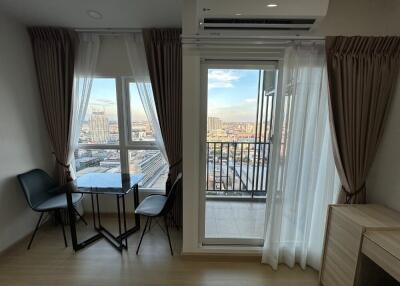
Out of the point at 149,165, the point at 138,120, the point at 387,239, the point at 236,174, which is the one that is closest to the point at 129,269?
the point at 149,165

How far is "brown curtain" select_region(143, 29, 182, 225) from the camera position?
225 cm

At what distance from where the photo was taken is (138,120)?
2668 mm

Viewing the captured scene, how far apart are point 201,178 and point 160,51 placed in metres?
1.48

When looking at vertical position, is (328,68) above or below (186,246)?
above

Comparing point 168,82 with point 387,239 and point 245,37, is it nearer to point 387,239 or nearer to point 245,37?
point 245,37

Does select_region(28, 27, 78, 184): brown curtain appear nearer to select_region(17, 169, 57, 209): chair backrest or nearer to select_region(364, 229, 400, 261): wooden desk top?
select_region(17, 169, 57, 209): chair backrest

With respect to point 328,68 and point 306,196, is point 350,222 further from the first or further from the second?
point 328,68

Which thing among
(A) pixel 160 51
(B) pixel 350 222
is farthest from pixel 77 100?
(B) pixel 350 222

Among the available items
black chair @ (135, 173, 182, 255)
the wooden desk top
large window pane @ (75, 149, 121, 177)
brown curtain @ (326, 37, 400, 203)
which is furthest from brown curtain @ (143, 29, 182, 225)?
the wooden desk top

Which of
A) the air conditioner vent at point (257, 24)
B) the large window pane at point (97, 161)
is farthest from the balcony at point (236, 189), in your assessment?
the large window pane at point (97, 161)

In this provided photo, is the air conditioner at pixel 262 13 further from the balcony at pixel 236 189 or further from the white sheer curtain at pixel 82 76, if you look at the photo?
the white sheer curtain at pixel 82 76

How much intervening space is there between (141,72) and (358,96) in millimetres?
2176

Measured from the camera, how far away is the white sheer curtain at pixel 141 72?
237cm

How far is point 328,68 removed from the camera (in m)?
1.58
